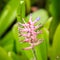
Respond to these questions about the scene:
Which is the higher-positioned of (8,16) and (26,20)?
(26,20)

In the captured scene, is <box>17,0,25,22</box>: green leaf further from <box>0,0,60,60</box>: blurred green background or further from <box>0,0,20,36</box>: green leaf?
<box>0,0,20,36</box>: green leaf

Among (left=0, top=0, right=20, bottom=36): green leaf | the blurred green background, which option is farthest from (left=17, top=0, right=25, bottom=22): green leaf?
(left=0, top=0, right=20, bottom=36): green leaf

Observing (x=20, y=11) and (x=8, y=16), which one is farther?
(x=8, y=16)

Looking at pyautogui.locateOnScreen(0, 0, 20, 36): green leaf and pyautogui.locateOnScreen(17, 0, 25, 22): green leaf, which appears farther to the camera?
pyautogui.locateOnScreen(0, 0, 20, 36): green leaf

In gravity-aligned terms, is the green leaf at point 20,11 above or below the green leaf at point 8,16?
above

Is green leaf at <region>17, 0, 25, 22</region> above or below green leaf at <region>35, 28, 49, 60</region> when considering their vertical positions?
above

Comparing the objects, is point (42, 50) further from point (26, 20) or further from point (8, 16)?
point (8, 16)

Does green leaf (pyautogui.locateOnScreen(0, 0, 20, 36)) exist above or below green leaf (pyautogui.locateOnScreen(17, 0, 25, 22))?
below

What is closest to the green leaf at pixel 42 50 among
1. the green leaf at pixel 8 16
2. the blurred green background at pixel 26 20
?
the blurred green background at pixel 26 20

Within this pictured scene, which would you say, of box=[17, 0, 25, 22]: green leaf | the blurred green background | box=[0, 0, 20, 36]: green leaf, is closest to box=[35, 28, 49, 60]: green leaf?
the blurred green background

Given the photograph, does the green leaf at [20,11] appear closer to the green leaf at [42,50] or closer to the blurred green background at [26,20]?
the blurred green background at [26,20]

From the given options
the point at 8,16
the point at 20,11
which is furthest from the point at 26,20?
→ the point at 8,16

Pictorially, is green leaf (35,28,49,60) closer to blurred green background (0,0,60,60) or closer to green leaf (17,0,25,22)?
blurred green background (0,0,60,60)
